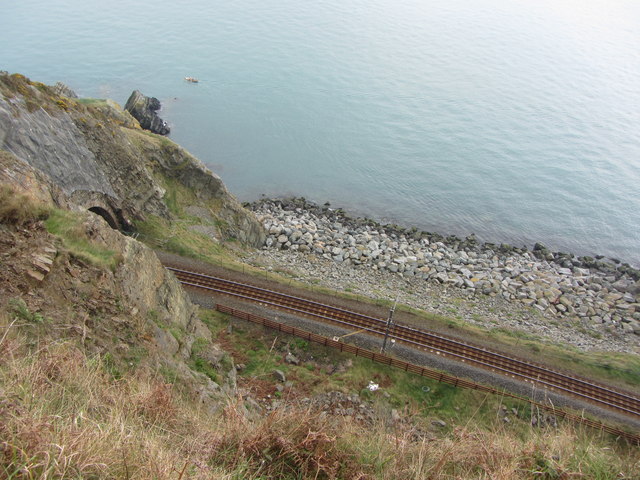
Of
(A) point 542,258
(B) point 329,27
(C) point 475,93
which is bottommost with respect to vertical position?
(A) point 542,258

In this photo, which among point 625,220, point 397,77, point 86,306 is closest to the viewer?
point 86,306

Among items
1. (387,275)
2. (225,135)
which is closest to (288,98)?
(225,135)

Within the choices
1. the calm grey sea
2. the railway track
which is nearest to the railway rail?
the railway track

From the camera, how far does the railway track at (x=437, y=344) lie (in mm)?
24469

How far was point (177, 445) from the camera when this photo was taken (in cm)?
853

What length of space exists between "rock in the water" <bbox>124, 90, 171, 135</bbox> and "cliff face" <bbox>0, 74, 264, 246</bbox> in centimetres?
1797

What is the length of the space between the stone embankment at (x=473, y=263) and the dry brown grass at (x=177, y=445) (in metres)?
27.7

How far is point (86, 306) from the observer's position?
1473 centimetres

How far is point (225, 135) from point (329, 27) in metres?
49.7

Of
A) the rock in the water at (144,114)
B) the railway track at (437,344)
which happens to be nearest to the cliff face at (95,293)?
the railway track at (437,344)

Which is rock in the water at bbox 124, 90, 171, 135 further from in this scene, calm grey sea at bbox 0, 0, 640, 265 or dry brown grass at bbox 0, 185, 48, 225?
dry brown grass at bbox 0, 185, 48, 225

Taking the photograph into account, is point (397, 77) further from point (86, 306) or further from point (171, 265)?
point (86, 306)

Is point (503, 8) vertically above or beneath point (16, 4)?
above

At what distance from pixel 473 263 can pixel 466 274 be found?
3.47m
